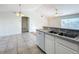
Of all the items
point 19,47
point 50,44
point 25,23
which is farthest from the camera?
point 25,23

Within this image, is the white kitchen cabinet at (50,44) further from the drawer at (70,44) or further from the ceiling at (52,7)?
the ceiling at (52,7)

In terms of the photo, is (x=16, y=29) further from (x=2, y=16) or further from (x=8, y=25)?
(x=2, y=16)

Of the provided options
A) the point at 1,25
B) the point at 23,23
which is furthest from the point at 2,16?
the point at 23,23

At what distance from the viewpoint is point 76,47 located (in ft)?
5.00

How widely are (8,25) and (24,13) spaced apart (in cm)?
184

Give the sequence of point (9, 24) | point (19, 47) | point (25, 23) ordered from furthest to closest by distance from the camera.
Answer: point (25, 23) → point (9, 24) → point (19, 47)

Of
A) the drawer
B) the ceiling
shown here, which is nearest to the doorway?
the ceiling

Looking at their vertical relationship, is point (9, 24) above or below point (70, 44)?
above

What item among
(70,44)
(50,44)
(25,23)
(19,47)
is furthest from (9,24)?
(70,44)

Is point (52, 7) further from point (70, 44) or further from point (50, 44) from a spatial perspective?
point (70, 44)

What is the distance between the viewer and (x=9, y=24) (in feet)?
28.1

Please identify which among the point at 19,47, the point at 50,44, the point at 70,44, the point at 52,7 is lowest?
the point at 19,47

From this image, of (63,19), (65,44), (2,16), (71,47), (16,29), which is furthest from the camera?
(16,29)
